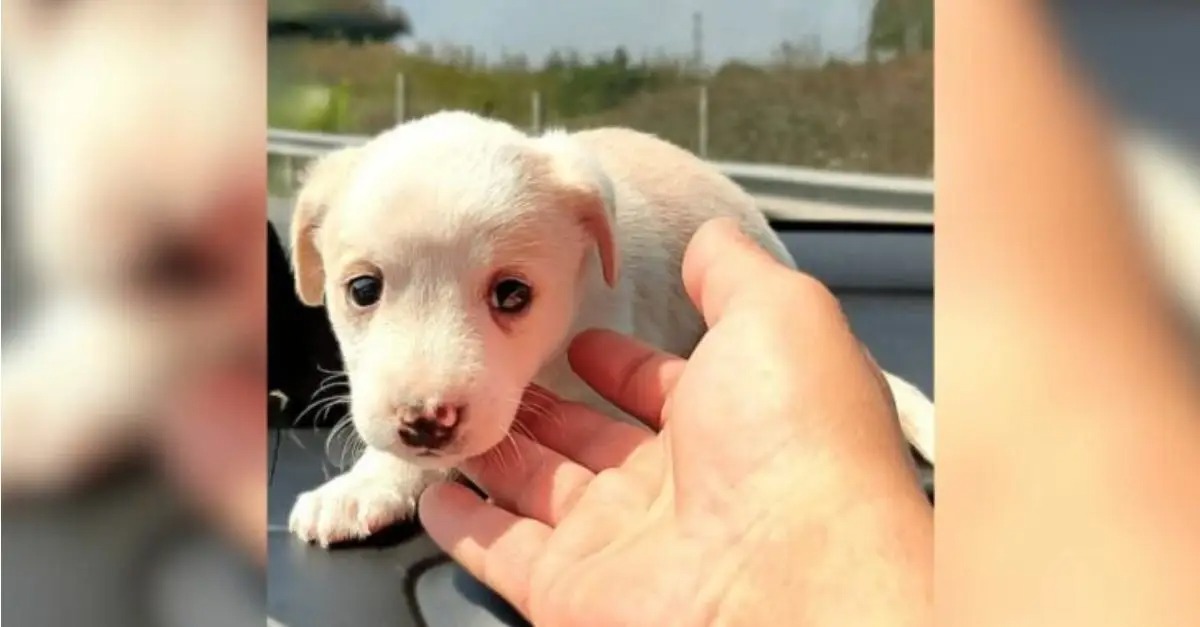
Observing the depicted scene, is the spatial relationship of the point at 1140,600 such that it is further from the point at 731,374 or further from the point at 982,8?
the point at 731,374

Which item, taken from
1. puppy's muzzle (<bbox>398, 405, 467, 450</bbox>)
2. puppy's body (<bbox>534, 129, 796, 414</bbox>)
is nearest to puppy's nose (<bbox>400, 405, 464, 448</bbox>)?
puppy's muzzle (<bbox>398, 405, 467, 450</bbox>)

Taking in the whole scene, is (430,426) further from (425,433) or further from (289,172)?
(289,172)

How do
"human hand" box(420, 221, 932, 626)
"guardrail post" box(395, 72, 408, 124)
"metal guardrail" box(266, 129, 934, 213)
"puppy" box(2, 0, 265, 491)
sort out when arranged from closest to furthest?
1. "puppy" box(2, 0, 265, 491)
2. "human hand" box(420, 221, 932, 626)
3. "metal guardrail" box(266, 129, 934, 213)
4. "guardrail post" box(395, 72, 408, 124)

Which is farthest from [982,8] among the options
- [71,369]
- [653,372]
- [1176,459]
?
[653,372]

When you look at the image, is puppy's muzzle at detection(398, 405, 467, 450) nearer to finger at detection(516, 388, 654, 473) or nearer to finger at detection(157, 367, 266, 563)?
finger at detection(516, 388, 654, 473)

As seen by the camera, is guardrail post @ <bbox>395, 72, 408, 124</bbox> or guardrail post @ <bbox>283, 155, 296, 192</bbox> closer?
guardrail post @ <bbox>283, 155, 296, 192</bbox>

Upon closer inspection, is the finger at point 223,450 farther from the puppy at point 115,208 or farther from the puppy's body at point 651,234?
the puppy's body at point 651,234

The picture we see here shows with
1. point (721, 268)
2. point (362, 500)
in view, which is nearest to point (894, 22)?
point (721, 268)
